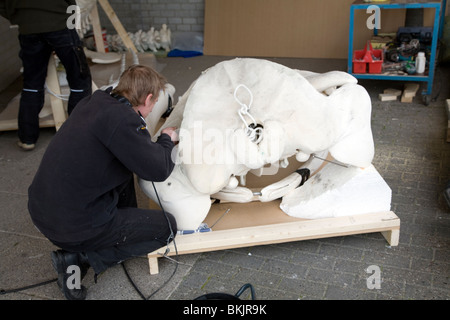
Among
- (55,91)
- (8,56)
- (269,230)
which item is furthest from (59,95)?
(269,230)

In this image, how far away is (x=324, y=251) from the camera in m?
3.22

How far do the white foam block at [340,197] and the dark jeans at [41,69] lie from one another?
2429mm

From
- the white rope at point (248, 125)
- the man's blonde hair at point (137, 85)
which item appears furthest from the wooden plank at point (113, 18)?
the white rope at point (248, 125)

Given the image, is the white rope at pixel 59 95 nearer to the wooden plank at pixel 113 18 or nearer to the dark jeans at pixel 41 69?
the dark jeans at pixel 41 69

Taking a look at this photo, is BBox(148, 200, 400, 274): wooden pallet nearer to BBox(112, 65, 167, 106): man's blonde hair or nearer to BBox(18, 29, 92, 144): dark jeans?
BBox(112, 65, 167, 106): man's blonde hair

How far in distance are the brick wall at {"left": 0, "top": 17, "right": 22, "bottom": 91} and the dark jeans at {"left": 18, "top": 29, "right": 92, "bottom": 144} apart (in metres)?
2.23

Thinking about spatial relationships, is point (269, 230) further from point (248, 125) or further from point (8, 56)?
point (8, 56)

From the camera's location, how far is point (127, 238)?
2.91m

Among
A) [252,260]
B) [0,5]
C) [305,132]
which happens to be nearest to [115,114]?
[305,132]

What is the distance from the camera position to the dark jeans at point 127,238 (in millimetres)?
2844

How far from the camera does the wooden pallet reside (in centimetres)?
303

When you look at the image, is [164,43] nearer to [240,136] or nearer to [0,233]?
[0,233]

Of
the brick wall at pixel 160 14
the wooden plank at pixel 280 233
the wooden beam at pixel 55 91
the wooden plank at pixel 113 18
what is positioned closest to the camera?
the wooden plank at pixel 280 233

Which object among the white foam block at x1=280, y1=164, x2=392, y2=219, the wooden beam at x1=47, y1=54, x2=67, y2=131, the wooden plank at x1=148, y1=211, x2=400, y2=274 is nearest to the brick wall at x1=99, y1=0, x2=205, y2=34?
the wooden beam at x1=47, y1=54, x2=67, y2=131
